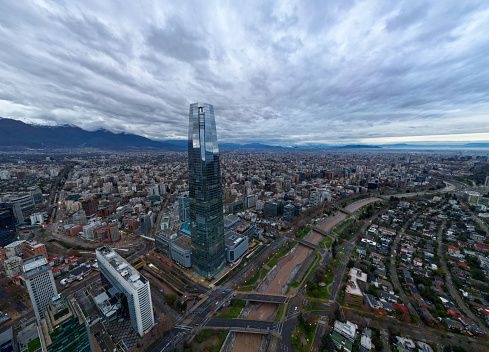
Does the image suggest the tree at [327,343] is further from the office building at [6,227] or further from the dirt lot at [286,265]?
the office building at [6,227]

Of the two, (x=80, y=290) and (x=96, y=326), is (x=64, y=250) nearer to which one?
(x=80, y=290)

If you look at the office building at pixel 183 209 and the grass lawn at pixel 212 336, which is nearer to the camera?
the grass lawn at pixel 212 336

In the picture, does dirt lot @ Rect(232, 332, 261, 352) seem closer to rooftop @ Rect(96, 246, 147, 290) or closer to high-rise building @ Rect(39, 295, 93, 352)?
rooftop @ Rect(96, 246, 147, 290)

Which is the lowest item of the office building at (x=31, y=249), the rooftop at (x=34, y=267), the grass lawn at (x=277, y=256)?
the grass lawn at (x=277, y=256)

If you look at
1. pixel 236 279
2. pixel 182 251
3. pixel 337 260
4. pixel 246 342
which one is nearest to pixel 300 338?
pixel 246 342

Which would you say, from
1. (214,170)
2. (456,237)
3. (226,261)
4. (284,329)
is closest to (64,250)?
(226,261)

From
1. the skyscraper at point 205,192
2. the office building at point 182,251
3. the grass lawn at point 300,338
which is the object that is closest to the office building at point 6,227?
the office building at point 182,251

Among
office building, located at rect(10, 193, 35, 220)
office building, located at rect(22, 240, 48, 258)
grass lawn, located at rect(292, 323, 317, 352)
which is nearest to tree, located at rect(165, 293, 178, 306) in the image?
grass lawn, located at rect(292, 323, 317, 352)
